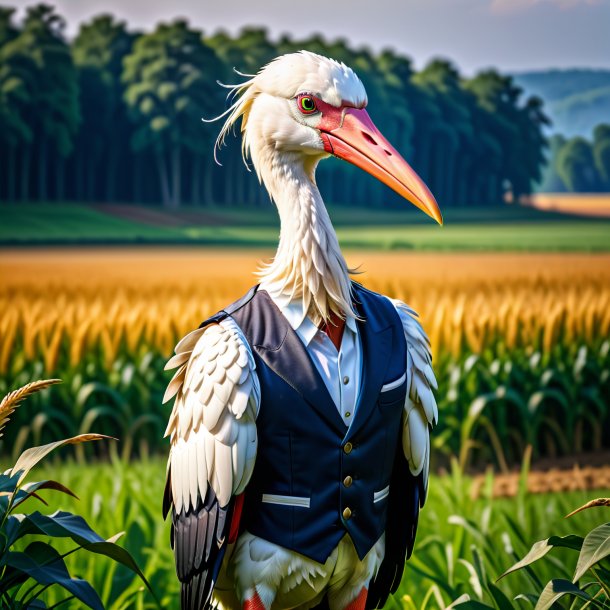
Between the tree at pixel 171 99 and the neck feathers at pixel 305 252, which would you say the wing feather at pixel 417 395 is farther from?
the tree at pixel 171 99

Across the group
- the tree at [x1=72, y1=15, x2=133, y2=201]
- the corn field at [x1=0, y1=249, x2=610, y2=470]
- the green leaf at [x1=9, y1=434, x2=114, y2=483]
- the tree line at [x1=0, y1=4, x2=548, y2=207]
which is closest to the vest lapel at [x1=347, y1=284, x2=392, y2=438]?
the green leaf at [x1=9, y1=434, x2=114, y2=483]

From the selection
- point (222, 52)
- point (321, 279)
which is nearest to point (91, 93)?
point (222, 52)

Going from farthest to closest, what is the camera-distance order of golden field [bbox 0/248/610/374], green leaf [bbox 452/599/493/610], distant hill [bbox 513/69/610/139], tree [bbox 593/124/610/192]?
tree [bbox 593/124/610/192]
distant hill [bbox 513/69/610/139]
golden field [bbox 0/248/610/374]
green leaf [bbox 452/599/493/610]

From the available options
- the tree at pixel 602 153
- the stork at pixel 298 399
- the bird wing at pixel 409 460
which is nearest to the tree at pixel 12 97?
the tree at pixel 602 153

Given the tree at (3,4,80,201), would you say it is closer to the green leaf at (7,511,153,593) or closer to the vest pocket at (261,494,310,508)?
the green leaf at (7,511,153,593)

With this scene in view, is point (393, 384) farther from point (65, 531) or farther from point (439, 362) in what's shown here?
point (439, 362)

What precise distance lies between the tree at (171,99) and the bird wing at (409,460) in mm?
4022

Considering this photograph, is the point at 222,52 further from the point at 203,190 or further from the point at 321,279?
the point at 321,279

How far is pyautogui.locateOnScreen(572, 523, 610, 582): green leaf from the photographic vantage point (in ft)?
5.39

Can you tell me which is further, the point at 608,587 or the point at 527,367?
the point at 527,367

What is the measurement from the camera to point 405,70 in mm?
5996

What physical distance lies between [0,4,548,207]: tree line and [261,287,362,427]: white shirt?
13.2 feet

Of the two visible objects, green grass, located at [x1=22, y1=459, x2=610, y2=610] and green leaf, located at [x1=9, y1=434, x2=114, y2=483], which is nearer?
green leaf, located at [x1=9, y1=434, x2=114, y2=483]

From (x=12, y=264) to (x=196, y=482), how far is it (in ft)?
13.2
